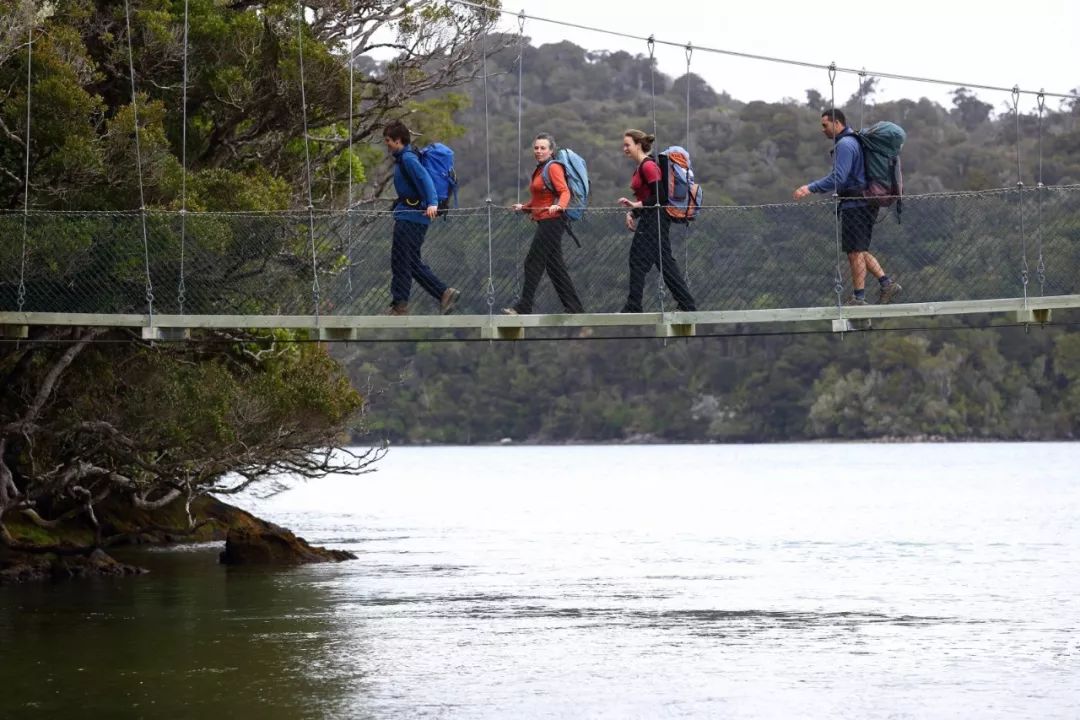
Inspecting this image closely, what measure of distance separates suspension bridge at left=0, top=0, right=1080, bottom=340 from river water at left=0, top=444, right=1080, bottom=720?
119 inches

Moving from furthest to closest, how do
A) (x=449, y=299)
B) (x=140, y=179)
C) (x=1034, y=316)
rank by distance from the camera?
(x=140, y=179) → (x=449, y=299) → (x=1034, y=316)

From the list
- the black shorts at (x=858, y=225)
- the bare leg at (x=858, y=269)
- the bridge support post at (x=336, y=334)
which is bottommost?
the bridge support post at (x=336, y=334)

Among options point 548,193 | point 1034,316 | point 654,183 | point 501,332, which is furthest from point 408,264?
point 1034,316

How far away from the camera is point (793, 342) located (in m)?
77.4

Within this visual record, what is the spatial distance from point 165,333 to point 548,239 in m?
3.59

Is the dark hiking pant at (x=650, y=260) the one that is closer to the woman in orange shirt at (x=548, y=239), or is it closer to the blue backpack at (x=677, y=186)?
the blue backpack at (x=677, y=186)

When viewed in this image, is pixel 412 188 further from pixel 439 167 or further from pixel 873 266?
pixel 873 266

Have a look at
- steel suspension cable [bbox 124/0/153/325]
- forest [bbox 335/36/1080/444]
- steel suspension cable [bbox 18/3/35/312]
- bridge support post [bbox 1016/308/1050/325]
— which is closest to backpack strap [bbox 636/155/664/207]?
bridge support post [bbox 1016/308/1050/325]

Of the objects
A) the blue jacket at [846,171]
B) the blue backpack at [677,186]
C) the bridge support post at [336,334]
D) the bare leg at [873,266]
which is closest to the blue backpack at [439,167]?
the bridge support post at [336,334]

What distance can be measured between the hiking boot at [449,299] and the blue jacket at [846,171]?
2.97 m

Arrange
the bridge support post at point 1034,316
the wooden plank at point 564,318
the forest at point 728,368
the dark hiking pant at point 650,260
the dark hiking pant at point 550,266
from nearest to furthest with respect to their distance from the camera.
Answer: the wooden plank at point 564,318 < the bridge support post at point 1034,316 < the dark hiking pant at point 550,266 < the dark hiking pant at point 650,260 < the forest at point 728,368

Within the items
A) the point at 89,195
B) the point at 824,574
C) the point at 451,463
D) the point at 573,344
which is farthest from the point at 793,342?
the point at 89,195

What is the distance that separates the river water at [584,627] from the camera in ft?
51.9

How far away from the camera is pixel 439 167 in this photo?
15.7 metres
